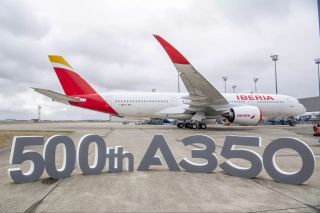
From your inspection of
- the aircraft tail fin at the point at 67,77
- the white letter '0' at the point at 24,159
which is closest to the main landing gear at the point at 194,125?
the aircraft tail fin at the point at 67,77

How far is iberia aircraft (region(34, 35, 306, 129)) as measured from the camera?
1848 centimetres

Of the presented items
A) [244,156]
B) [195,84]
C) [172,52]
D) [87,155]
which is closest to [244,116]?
[195,84]

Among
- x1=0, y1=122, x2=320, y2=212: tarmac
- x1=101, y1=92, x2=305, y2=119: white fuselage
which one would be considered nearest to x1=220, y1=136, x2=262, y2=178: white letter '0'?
x1=0, y1=122, x2=320, y2=212: tarmac

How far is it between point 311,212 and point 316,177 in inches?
89.0

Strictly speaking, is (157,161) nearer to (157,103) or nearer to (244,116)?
(244,116)

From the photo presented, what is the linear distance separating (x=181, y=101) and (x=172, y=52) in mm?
7455

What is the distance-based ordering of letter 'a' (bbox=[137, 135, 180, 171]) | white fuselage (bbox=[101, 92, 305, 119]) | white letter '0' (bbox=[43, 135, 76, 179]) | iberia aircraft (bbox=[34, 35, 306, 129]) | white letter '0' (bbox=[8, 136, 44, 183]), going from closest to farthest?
1. white letter '0' (bbox=[8, 136, 44, 183])
2. white letter '0' (bbox=[43, 135, 76, 179])
3. letter 'a' (bbox=[137, 135, 180, 171])
4. iberia aircraft (bbox=[34, 35, 306, 129])
5. white fuselage (bbox=[101, 92, 305, 119])

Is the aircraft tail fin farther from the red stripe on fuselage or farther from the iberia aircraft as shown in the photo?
the red stripe on fuselage

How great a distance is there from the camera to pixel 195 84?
18172 mm

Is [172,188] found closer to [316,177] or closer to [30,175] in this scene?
[30,175]

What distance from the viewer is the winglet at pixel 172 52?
15.6m

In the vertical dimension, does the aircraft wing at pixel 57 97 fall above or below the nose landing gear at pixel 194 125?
above

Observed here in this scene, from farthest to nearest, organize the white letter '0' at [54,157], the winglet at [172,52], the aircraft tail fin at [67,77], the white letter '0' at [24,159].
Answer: the aircraft tail fin at [67,77]
the winglet at [172,52]
the white letter '0' at [54,157]
the white letter '0' at [24,159]

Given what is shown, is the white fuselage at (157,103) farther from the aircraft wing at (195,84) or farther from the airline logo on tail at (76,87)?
the aircraft wing at (195,84)
